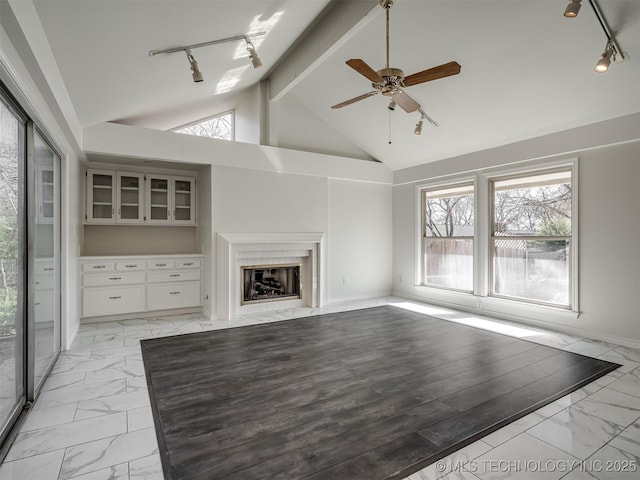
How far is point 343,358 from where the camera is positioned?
11.5 feet

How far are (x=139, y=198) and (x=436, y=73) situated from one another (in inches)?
174

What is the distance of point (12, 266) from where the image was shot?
7.12 ft

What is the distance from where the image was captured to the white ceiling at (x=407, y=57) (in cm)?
254

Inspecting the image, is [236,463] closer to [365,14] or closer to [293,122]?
[365,14]

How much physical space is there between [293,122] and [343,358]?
4093mm

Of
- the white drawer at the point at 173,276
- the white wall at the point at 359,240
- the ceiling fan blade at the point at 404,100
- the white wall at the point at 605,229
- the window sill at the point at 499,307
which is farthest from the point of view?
the white wall at the point at 359,240

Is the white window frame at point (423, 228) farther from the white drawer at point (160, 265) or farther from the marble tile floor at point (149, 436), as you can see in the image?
the white drawer at point (160, 265)

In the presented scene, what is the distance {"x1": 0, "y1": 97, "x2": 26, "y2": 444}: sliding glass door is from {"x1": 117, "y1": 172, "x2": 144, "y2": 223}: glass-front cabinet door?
284 centimetres

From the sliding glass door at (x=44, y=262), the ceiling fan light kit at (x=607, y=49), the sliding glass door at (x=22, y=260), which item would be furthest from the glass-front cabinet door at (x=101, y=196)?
the ceiling fan light kit at (x=607, y=49)

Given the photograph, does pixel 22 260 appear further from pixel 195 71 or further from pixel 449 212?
pixel 449 212

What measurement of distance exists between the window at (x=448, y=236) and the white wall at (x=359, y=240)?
2.54ft

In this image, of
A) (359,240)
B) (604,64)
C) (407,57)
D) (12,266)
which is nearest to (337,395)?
(12,266)

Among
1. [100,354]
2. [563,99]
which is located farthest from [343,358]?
[563,99]

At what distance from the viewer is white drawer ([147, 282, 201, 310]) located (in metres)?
5.03
